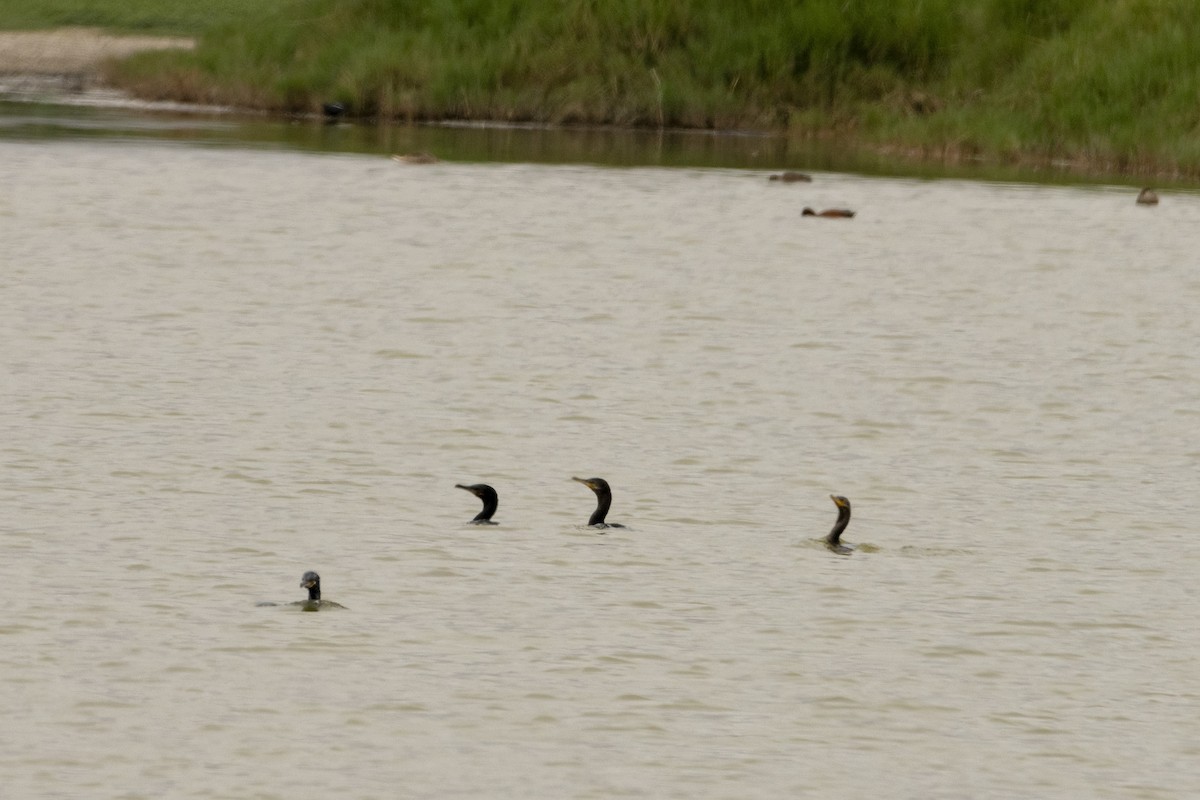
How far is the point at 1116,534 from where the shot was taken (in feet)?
42.5

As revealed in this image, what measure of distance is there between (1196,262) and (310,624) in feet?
62.7

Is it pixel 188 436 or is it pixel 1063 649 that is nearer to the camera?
pixel 1063 649

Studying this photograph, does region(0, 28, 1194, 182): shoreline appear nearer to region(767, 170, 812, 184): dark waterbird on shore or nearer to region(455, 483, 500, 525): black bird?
region(767, 170, 812, 184): dark waterbird on shore

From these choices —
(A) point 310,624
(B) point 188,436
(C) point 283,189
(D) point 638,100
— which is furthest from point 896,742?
(D) point 638,100

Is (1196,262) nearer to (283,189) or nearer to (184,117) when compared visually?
(283,189)

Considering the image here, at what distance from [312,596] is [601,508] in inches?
88.7

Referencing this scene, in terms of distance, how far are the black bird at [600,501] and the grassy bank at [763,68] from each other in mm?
27178

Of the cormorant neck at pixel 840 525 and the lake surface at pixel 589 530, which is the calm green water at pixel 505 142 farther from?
the cormorant neck at pixel 840 525

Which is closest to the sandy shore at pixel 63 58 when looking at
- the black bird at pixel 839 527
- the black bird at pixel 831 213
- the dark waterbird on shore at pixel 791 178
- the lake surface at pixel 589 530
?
the dark waterbird on shore at pixel 791 178

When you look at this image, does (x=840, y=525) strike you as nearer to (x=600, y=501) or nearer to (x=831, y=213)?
(x=600, y=501)

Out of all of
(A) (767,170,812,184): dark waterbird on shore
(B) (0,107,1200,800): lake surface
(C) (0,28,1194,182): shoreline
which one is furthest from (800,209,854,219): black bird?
(C) (0,28,1194,182): shoreline

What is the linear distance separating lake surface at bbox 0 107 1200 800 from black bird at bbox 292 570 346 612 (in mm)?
79

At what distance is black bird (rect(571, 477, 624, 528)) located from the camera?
40.4 feet

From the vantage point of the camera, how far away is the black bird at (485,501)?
41.1 feet
